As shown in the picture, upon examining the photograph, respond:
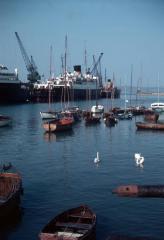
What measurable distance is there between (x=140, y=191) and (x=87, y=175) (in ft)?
92.7

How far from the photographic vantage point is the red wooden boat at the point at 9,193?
81.8 ft

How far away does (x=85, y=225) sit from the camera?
71.5ft

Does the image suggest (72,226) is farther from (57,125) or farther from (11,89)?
(11,89)

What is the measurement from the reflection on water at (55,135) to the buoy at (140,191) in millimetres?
53269

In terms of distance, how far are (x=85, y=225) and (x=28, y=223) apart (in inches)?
200

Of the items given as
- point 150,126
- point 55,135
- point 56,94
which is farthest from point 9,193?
point 56,94

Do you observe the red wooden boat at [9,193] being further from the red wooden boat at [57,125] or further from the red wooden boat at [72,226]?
the red wooden boat at [57,125]

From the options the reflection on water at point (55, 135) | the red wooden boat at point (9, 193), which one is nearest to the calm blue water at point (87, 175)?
the reflection on water at point (55, 135)

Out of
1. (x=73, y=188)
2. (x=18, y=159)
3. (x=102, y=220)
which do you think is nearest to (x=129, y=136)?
(x=18, y=159)

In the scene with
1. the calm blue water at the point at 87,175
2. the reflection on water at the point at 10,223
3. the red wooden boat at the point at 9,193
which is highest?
the red wooden boat at the point at 9,193

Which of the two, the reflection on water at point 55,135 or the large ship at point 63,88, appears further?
the large ship at point 63,88

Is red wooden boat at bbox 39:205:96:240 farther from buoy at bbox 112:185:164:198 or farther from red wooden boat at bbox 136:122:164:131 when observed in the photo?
red wooden boat at bbox 136:122:164:131

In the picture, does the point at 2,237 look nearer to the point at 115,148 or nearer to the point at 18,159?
the point at 18,159

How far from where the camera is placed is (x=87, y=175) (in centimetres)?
3803
